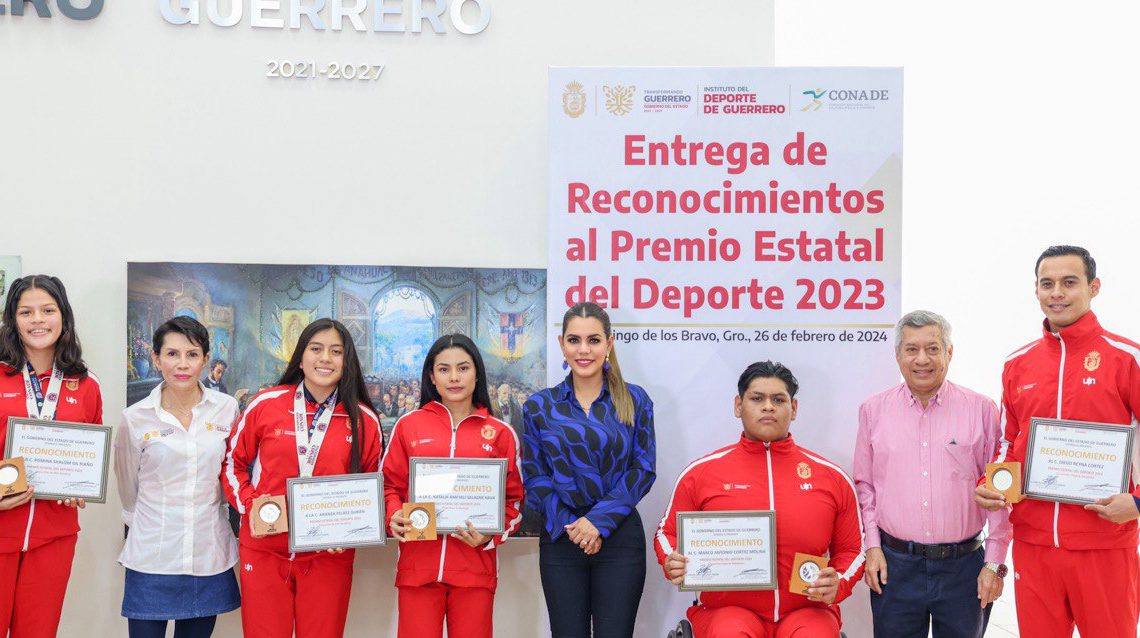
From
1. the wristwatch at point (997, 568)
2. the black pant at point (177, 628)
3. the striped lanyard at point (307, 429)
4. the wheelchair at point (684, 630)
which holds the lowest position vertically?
the black pant at point (177, 628)

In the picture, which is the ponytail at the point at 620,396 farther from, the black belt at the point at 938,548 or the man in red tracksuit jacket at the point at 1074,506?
the man in red tracksuit jacket at the point at 1074,506

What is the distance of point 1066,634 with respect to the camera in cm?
322

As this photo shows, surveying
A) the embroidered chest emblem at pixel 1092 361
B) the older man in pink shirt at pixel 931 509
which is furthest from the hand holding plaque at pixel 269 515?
the embroidered chest emblem at pixel 1092 361

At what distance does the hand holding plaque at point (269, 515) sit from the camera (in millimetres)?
3203

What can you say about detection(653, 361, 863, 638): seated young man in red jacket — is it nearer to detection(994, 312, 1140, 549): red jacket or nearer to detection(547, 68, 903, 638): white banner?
detection(547, 68, 903, 638): white banner

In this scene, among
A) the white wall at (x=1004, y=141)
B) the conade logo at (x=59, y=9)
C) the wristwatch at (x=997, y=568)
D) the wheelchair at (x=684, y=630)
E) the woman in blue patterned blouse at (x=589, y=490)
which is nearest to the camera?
the wheelchair at (x=684, y=630)

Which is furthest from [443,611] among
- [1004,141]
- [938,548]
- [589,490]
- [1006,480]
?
[1004,141]

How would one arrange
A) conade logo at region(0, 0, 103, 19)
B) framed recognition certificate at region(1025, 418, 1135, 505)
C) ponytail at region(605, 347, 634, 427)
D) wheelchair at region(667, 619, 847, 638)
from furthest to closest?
conade logo at region(0, 0, 103, 19)
ponytail at region(605, 347, 634, 427)
wheelchair at region(667, 619, 847, 638)
framed recognition certificate at region(1025, 418, 1135, 505)

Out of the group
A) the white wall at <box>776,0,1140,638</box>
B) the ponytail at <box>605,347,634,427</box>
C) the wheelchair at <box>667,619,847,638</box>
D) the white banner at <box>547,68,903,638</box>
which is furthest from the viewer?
the white wall at <box>776,0,1140,638</box>

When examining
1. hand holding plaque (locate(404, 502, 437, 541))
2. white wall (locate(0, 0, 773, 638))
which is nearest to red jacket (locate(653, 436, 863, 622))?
hand holding plaque (locate(404, 502, 437, 541))

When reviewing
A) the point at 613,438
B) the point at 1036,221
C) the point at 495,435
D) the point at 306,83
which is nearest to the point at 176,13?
the point at 306,83

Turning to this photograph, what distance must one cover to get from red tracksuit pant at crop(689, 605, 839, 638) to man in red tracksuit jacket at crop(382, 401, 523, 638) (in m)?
0.89

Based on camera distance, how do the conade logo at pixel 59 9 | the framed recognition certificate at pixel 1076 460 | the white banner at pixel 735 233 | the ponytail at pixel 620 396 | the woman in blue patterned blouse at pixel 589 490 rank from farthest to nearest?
1. the conade logo at pixel 59 9
2. the white banner at pixel 735 233
3. the ponytail at pixel 620 396
4. the woman in blue patterned blouse at pixel 589 490
5. the framed recognition certificate at pixel 1076 460

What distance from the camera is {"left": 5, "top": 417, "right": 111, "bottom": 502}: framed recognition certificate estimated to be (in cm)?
332
